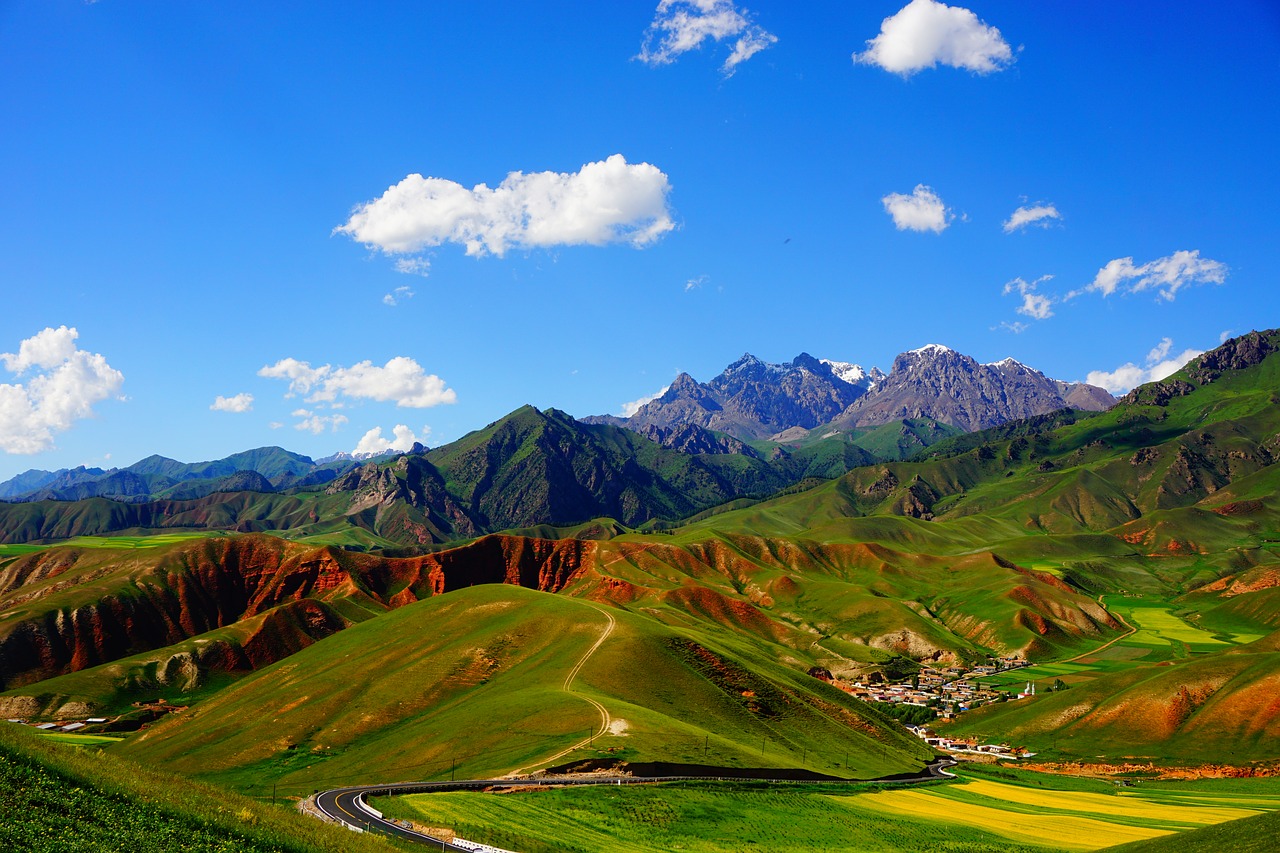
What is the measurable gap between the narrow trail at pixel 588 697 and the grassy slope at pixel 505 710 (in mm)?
1086

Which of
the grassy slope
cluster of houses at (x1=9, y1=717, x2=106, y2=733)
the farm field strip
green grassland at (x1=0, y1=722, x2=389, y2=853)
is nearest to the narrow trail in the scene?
the grassy slope

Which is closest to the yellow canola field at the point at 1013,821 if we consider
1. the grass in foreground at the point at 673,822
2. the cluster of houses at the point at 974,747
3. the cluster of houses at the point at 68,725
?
the grass in foreground at the point at 673,822

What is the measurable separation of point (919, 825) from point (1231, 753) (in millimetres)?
84468

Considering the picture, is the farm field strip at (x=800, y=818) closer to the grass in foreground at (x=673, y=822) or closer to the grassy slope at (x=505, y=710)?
the grass in foreground at (x=673, y=822)

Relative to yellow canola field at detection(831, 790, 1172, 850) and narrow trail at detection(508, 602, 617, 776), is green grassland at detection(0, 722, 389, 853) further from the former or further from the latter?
yellow canola field at detection(831, 790, 1172, 850)

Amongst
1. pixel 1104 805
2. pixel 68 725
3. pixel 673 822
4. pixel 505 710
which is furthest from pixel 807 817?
pixel 68 725

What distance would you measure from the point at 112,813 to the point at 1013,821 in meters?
89.5

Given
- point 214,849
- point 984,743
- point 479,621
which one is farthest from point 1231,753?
point 214,849

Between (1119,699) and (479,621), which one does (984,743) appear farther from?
(479,621)

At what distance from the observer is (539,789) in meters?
79.4

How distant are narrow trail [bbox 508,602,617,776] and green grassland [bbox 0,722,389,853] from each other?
39865mm

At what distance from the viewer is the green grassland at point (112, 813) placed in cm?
3628

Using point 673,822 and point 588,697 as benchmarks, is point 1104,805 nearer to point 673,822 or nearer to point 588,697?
point 673,822

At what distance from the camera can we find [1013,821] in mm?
90750
